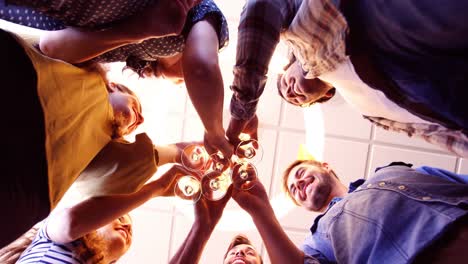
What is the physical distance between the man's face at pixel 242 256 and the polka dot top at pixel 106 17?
94 centimetres

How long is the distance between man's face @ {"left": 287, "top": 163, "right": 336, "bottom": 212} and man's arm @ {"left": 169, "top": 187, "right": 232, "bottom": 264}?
607 millimetres

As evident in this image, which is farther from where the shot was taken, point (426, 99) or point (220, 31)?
point (220, 31)

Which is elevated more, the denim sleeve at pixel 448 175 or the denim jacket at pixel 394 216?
the denim sleeve at pixel 448 175

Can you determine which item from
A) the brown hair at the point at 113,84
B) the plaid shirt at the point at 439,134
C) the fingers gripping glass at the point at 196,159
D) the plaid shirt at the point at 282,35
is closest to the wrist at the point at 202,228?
the fingers gripping glass at the point at 196,159

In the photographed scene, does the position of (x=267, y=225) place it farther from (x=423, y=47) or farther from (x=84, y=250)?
(x=423, y=47)

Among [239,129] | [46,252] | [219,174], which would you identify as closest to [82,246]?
[46,252]

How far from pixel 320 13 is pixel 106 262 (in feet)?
4.20

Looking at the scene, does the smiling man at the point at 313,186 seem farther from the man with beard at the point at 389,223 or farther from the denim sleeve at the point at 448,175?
the denim sleeve at the point at 448,175

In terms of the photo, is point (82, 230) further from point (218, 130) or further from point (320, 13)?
point (320, 13)

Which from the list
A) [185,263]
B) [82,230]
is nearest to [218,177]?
[185,263]

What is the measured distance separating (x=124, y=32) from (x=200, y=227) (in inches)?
31.4

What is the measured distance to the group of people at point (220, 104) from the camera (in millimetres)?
855

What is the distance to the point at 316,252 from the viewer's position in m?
1.34

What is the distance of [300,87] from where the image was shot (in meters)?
1.54
